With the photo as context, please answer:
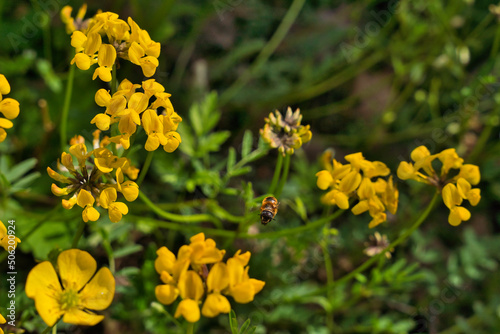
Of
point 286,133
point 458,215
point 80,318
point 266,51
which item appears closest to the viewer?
point 80,318

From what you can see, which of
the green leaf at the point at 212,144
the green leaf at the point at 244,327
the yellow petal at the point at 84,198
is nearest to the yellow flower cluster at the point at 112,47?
the yellow petal at the point at 84,198

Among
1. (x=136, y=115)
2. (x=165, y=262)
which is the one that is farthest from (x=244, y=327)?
A: (x=136, y=115)

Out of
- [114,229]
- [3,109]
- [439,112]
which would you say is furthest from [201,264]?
[439,112]

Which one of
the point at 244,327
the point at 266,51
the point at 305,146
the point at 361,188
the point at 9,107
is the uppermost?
the point at 9,107

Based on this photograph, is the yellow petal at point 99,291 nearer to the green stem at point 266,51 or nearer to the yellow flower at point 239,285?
the yellow flower at point 239,285

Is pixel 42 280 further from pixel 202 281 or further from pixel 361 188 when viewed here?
pixel 361 188

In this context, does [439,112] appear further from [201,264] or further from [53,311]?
[53,311]

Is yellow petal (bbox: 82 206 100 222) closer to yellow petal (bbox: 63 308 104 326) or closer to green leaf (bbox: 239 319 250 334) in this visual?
yellow petal (bbox: 63 308 104 326)
